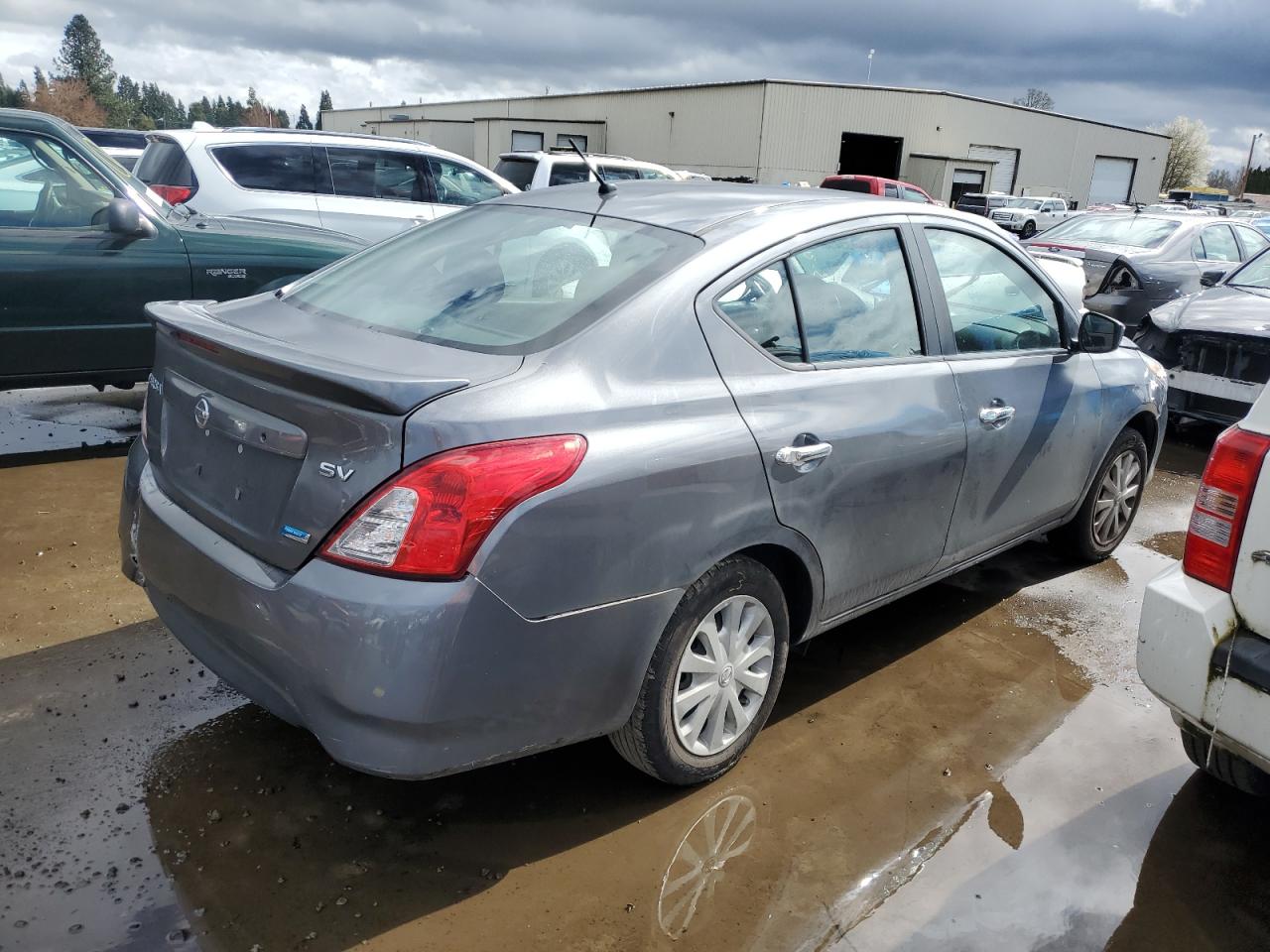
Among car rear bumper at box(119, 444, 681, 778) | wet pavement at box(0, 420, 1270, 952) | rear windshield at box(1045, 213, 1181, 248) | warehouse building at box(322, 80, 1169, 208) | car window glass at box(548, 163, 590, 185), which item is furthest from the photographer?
warehouse building at box(322, 80, 1169, 208)

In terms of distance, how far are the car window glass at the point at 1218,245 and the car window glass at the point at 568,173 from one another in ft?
24.5

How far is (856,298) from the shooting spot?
3137mm

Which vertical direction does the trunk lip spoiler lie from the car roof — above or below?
below

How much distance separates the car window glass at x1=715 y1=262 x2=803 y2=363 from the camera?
276 cm

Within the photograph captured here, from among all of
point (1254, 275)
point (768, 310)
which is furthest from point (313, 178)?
point (1254, 275)

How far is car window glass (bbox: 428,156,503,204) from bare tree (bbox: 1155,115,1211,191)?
106 meters

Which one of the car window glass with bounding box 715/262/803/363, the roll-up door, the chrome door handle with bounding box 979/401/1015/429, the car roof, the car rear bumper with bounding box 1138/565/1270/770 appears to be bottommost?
the car rear bumper with bounding box 1138/565/1270/770

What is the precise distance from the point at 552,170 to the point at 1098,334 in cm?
1041

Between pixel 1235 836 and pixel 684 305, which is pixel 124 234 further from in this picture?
pixel 1235 836

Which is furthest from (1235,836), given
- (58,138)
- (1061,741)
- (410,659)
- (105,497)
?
(58,138)

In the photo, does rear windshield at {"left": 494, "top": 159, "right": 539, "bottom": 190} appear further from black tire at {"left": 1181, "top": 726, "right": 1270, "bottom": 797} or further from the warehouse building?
the warehouse building

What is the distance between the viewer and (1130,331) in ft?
27.2

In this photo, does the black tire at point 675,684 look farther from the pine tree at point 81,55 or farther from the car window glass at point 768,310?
the pine tree at point 81,55

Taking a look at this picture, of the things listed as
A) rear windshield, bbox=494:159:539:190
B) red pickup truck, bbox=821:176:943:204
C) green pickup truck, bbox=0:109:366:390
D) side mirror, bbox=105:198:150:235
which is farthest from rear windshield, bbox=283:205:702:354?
red pickup truck, bbox=821:176:943:204
